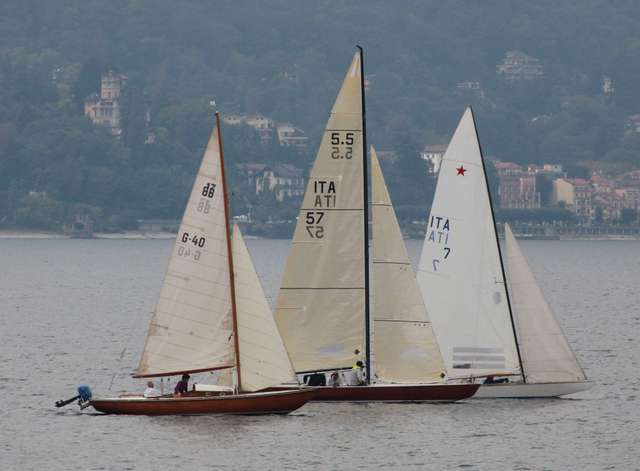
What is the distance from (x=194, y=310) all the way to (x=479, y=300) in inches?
365

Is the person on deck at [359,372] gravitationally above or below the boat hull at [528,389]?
above

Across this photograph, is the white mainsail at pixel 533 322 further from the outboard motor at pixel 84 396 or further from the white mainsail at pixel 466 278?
the outboard motor at pixel 84 396

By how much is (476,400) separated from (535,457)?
263 inches

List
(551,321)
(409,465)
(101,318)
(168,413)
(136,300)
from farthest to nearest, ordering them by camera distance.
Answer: (136,300) < (101,318) < (551,321) < (168,413) < (409,465)

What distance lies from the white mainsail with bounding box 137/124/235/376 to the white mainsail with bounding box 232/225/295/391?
1.07ft

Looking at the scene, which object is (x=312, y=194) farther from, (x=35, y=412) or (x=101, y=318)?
(x=101, y=318)

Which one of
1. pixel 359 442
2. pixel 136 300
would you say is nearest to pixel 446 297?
pixel 359 442

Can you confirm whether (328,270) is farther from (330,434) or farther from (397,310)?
(330,434)

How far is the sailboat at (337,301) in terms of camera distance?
56375mm

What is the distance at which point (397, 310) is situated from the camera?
188 ft

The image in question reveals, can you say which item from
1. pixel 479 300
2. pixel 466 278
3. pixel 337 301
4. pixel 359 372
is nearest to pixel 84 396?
pixel 337 301

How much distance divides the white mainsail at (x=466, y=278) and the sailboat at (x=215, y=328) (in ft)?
20.7

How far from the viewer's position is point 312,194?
185 ft

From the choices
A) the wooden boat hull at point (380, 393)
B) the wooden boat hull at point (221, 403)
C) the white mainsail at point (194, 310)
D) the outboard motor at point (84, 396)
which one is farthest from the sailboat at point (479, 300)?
the outboard motor at point (84, 396)
